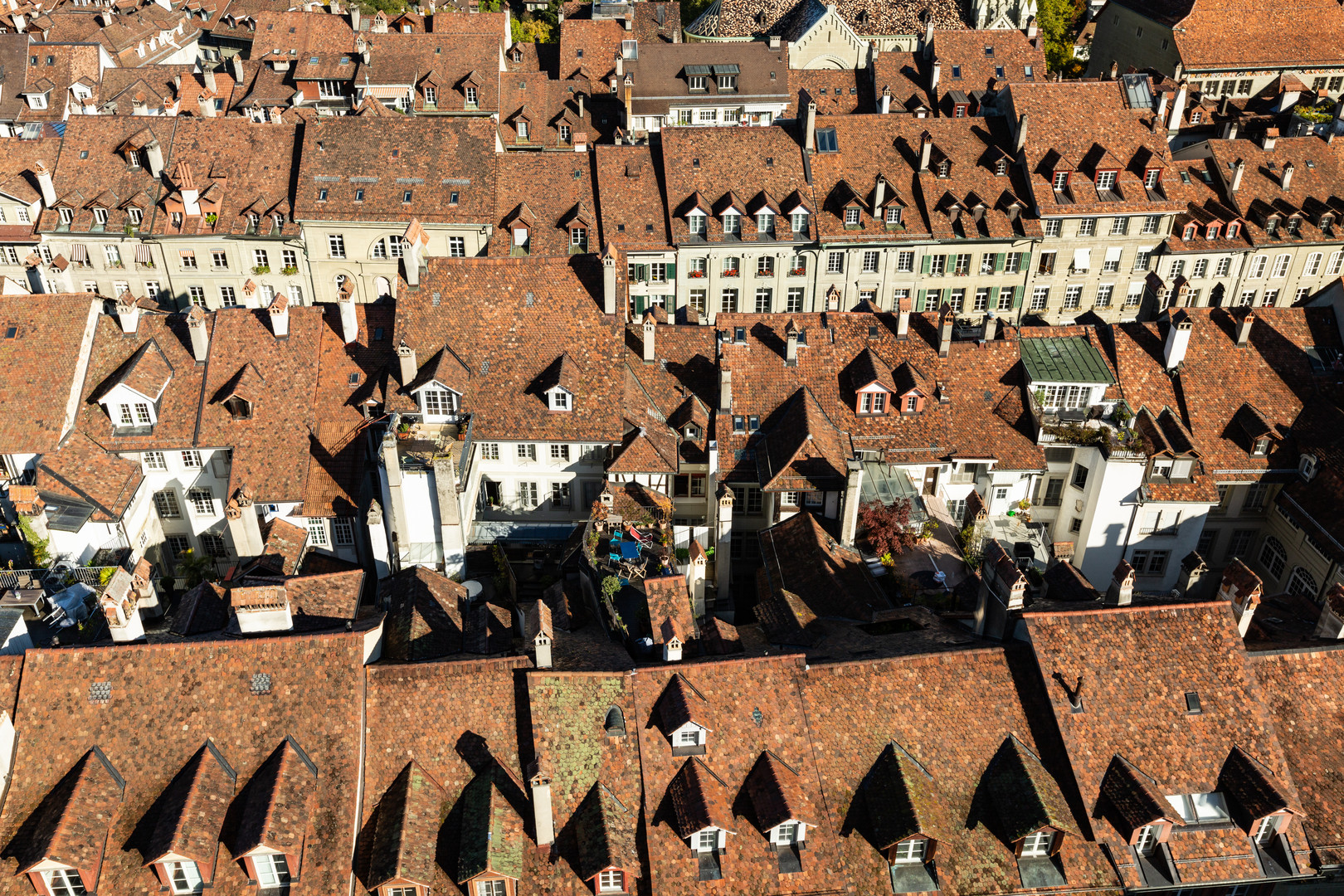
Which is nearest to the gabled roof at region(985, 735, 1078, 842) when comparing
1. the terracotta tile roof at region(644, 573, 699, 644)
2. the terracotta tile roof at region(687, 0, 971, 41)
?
the terracotta tile roof at region(644, 573, 699, 644)

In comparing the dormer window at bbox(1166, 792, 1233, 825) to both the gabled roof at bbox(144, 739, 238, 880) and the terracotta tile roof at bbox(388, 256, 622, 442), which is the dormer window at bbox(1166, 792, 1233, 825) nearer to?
the terracotta tile roof at bbox(388, 256, 622, 442)

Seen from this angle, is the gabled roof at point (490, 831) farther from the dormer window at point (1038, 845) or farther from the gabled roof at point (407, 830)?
the dormer window at point (1038, 845)

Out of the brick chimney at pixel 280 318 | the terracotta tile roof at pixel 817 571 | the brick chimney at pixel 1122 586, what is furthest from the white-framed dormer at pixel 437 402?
the brick chimney at pixel 1122 586

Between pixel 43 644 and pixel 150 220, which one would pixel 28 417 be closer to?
pixel 43 644

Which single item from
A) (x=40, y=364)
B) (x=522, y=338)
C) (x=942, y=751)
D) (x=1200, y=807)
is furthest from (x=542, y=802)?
(x=40, y=364)

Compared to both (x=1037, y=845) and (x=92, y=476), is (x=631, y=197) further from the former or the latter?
(x=1037, y=845)

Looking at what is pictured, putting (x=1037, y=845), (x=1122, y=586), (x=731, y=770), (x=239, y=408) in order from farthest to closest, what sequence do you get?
1. (x=239, y=408)
2. (x=1122, y=586)
3. (x=731, y=770)
4. (x=1037, y=845)

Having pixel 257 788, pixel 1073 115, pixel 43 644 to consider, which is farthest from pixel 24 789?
pixel 1073 115
